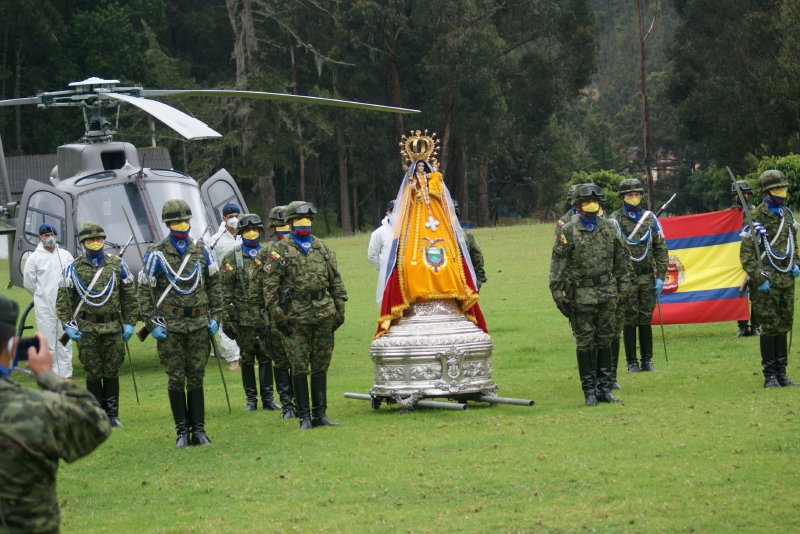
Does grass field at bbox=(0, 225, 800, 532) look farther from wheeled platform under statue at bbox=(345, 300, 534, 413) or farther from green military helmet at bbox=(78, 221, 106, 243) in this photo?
green military helmet at bbox=(78, 221, 106, 243)

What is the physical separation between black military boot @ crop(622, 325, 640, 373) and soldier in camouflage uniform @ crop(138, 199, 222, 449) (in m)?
5.47

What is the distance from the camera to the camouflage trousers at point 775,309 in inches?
434

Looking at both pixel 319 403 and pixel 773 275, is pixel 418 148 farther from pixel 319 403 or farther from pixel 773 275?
pixel 773 275

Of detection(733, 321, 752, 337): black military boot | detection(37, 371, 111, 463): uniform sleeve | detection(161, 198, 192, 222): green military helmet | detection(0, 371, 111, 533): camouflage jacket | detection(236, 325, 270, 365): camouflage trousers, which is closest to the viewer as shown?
detection(0, 371, 111, 533): camouflage jacket

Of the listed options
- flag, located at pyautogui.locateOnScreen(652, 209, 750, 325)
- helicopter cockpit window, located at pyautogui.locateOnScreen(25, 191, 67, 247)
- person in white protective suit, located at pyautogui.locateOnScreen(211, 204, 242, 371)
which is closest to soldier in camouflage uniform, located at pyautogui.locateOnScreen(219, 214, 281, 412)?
person in white protective suit, located at pyautogui.locateOnScreen(211, 204, 242, 371)

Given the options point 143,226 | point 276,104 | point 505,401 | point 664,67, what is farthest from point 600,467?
point 664,67

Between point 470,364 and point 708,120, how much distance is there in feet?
136

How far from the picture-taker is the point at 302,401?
1059 cm

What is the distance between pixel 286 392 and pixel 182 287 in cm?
208

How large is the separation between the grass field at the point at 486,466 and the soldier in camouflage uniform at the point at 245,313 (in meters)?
0.36

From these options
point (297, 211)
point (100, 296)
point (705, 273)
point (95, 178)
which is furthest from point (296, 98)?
point (705, 273)

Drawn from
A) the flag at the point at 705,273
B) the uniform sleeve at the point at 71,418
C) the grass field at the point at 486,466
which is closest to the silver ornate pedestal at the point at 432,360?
the grass field at the point at 486,466

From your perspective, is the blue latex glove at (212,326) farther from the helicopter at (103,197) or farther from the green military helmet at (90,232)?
the helicopter at (103,197)

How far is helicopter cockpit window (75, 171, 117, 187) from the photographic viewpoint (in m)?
16.8
